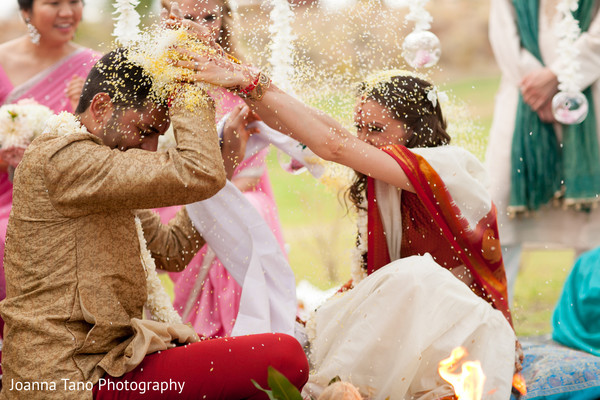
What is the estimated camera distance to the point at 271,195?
4.19m

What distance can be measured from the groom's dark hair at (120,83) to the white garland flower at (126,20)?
0.20 metres

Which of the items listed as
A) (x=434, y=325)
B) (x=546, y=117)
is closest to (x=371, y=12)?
(x=434, y=325)

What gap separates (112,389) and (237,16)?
1.66 metres

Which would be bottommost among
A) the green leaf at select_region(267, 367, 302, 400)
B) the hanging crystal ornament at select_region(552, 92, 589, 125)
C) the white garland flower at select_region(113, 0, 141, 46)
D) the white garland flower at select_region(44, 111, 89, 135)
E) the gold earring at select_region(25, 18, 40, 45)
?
the green leaf at select_region(267, 367, 302, 400)

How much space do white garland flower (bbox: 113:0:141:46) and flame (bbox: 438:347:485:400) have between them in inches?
64.7

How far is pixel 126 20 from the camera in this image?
9.36 feet

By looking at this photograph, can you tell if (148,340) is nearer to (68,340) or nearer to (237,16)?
(68,340)

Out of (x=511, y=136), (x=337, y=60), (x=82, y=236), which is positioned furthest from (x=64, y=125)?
(x=511, y=136)

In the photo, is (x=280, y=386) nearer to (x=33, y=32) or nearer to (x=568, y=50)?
(x=33, y=32)

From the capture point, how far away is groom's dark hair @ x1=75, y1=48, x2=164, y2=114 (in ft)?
8.35

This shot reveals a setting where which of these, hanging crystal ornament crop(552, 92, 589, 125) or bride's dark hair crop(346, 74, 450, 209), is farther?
hanging crystal ornament crop(552, 92, 589, 125)

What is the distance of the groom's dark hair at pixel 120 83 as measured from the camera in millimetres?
2545

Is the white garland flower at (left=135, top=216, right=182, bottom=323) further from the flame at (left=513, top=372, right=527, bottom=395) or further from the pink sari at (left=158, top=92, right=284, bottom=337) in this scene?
the flame at (left=513, top=372, right=527, bottom=395)

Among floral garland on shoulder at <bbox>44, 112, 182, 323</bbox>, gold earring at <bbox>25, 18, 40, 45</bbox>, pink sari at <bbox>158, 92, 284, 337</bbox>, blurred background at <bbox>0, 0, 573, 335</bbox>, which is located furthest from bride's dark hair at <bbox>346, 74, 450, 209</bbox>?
gold earring at <bbox>25, 18, 40, 45</bbox>
